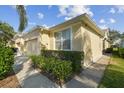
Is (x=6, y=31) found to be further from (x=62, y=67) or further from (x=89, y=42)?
(x=62, y=67)

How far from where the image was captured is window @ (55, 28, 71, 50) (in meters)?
12.6

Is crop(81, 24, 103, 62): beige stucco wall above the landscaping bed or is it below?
above

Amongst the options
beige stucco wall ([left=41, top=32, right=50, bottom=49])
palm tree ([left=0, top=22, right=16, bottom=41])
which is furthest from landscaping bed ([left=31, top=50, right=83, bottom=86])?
palm tree ([left=0, top=22, right=16, bottom=41])

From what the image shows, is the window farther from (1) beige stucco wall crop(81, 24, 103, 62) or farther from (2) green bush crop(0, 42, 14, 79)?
(2) green bush crop(0, 42, 14, 79)

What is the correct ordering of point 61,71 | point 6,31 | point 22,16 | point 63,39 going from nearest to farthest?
1. point 61,71
2. point 22,16
3. point 63,39
4. point 6,31

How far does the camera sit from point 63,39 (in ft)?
44.0

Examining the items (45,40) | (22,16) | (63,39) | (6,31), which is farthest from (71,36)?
(6,31)

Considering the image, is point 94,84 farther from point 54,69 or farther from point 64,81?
point 54,69

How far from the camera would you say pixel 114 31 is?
47.1 meters

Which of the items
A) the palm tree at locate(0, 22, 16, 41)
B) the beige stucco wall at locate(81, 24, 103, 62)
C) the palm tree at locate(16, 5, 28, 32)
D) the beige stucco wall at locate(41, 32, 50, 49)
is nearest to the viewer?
the palm tree at locate(16, 5, 28, 32)

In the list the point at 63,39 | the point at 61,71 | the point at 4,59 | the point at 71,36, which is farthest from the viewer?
the point at 63,39
